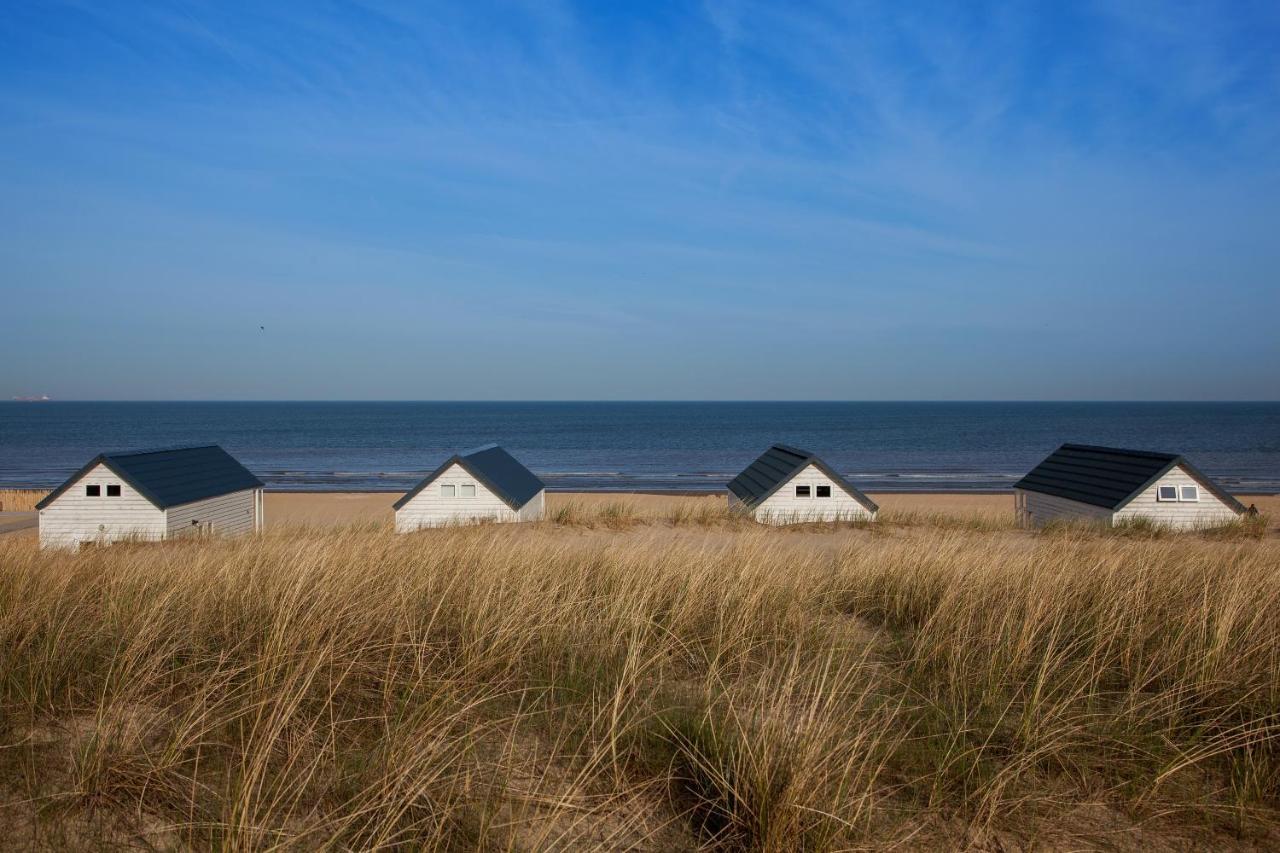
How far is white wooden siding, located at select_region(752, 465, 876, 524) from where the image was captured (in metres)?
21.6

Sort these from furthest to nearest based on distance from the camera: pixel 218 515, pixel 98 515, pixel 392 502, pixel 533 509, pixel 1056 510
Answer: pixel 392 502, pixel 533 509, pixel 218 515, pixel 1056 510, pixel 98 515

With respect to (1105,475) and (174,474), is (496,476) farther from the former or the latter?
(1105,475)

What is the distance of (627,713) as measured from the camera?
12.7ft

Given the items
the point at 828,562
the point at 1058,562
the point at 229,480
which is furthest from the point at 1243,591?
the point at 229,480

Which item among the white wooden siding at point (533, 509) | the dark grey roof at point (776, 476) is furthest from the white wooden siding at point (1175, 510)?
the white wooden siding at point (533, 509)

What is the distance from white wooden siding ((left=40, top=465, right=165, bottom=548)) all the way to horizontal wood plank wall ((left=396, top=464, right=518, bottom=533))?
21.2ft

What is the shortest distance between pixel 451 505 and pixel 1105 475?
1820 centimetres

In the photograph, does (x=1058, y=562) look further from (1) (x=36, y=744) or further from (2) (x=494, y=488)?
(2) (x=494, y=488)

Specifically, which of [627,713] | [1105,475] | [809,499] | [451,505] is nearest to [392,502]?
[451,505]

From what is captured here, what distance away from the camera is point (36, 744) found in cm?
354

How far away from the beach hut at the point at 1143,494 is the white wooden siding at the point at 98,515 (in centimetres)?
2340

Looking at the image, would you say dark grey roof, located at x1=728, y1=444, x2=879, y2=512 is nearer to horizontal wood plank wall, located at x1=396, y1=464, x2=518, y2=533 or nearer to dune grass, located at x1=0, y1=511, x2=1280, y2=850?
horizontal wood plank wall, located at x1=396, y1=464, x2=518, y2=533

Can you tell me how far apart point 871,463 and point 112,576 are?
6213 cm

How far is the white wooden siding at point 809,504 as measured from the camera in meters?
21.6
